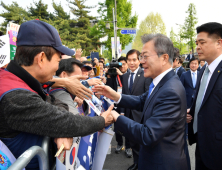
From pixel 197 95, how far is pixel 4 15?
94.5ft

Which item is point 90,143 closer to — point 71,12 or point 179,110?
point 179,110

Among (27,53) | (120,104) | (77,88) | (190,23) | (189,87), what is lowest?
(189,87)

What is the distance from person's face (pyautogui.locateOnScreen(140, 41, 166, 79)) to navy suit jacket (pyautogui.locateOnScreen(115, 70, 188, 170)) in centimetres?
15

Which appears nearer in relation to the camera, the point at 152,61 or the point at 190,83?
the point at 152,61

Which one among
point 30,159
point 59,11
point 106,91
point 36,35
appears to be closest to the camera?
point 30,159

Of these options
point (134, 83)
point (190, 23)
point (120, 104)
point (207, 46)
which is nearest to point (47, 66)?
point (120, 104)

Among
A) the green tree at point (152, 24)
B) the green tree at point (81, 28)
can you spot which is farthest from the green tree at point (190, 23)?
the green tree at point (81, 28)

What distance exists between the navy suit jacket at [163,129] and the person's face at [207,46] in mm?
747

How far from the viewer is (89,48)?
114ft

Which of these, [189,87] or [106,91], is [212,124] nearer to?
[106,91]

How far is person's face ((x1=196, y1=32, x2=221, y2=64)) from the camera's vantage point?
6.62 feet

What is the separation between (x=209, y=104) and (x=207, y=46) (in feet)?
2.43

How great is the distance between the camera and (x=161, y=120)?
142cm

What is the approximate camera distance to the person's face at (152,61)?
1713mm
